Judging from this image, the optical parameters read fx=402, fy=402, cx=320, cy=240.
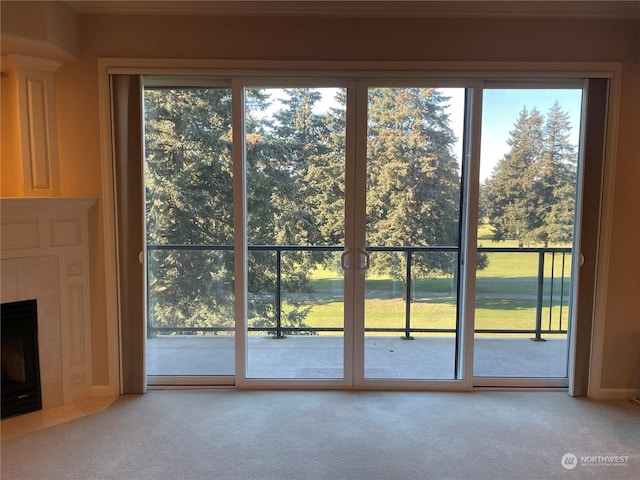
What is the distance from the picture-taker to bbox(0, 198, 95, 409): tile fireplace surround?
2.56 m

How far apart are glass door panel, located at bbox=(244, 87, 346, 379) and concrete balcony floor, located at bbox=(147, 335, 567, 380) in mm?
11

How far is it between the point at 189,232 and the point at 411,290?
173 centimetres

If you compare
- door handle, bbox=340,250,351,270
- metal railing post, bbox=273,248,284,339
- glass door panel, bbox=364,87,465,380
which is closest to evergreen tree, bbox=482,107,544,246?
glass door panel, bbox=364,87,465,380

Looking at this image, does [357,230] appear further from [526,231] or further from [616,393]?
[616,393]

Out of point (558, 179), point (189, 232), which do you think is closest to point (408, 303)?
point (558, 179)

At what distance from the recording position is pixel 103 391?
2904 millimetres

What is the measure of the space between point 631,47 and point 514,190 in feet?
3.87

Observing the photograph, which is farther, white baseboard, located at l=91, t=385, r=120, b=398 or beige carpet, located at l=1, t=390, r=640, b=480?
white baseboard, located at l=91, t=385, r=120, b=398

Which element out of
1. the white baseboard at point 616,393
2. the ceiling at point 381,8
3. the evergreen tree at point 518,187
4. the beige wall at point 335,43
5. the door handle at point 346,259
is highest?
the ceiling at point 381,8

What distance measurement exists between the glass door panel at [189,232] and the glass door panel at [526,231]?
190 centimetres

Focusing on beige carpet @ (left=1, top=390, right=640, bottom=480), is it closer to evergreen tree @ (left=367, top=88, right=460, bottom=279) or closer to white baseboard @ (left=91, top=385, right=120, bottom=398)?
white baseboard @ (left=91, top=385, right=120, bottom=398)

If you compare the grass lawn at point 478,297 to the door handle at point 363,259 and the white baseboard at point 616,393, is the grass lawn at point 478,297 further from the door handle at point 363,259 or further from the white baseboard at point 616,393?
the white baseboard at point 616,393

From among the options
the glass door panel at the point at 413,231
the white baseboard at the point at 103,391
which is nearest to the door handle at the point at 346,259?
the glass door panel at the point at 413,231

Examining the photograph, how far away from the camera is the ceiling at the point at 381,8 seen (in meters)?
2.62
